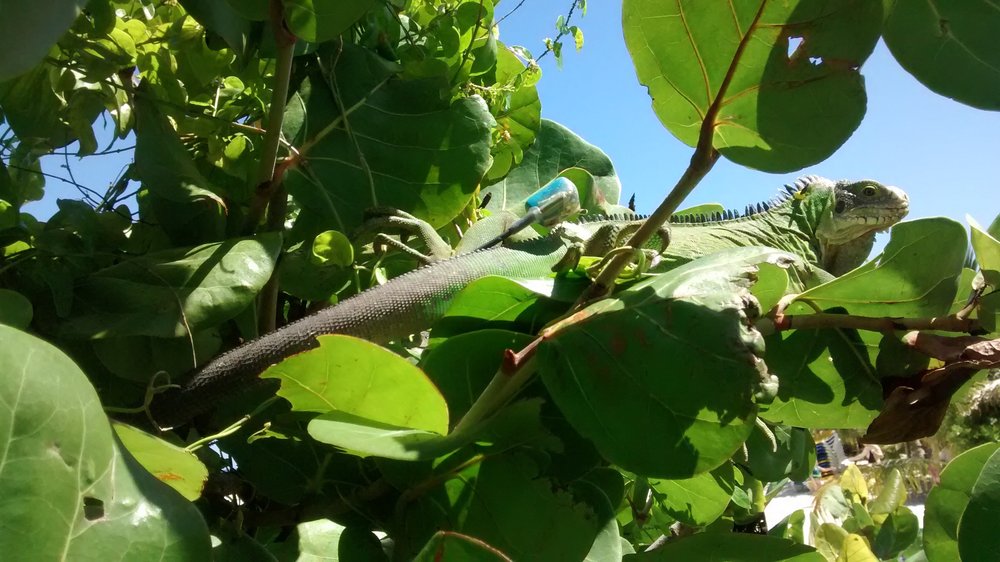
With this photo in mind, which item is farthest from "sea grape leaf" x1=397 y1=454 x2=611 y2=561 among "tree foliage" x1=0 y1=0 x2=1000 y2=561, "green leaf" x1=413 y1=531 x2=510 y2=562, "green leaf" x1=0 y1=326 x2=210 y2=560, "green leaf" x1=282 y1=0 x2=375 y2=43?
"green leaf" x1=282 y1=0 x2=375 y2=43

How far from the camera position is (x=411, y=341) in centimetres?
122

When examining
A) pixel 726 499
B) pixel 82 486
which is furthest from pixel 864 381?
pixel 82 486

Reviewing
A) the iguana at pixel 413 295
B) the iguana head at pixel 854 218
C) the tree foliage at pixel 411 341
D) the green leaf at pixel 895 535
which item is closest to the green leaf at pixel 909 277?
the tree foliage at pixel 411 341

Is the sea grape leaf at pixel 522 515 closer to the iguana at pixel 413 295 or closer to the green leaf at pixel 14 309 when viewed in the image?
the iguana at pixel 413 295

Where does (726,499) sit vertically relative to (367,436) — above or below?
below

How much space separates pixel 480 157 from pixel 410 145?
0.35ft

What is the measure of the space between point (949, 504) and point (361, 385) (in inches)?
29.7

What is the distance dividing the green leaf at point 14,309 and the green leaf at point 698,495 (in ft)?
2.43

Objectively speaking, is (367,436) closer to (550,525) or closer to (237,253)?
(550,525)

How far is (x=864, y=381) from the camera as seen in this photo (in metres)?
0.81

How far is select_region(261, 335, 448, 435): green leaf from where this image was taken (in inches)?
24.3

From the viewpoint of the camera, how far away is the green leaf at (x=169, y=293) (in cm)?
79

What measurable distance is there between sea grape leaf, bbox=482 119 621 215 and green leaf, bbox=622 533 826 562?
31.5 inches

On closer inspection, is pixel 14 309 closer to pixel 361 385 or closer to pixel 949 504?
pixel 361 385
